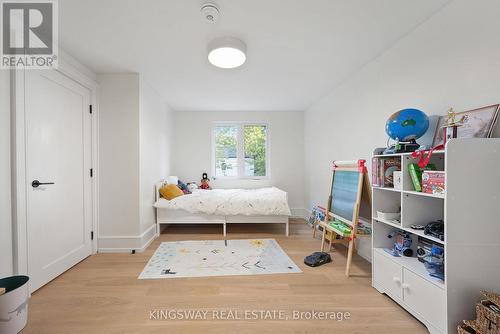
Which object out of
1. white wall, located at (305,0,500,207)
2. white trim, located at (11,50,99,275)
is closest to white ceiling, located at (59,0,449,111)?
white wall, located at (305,0,500,207)

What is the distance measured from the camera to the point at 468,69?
1501mm

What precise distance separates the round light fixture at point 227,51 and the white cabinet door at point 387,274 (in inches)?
88.5

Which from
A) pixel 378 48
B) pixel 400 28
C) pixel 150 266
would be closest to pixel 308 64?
pixel 378 48

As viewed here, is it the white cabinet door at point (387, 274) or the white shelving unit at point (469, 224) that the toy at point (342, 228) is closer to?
the white cabinet door at point (387, 274)

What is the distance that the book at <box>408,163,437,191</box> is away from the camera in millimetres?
1559

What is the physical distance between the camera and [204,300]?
181 centimetres

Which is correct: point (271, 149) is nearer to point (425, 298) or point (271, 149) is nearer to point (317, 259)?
point (317, 259)

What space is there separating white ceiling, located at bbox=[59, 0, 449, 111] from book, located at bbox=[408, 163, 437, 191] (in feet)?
4.00

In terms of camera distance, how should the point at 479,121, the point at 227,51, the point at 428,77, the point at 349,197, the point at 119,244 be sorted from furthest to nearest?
1. the point at 119,244
2. the point at 349,197
3. the point at 227,51
4. the point at 428,77
5. the point at 479,121

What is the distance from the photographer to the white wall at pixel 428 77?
4.62 feet

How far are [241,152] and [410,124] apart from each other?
141 inches

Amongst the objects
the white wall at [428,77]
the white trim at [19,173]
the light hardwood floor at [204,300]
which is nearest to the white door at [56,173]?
the white trim at [19,173]

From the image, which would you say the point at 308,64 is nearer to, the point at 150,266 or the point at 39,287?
the point at 150,266

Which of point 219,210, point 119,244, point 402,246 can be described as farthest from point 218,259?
point 402,246
